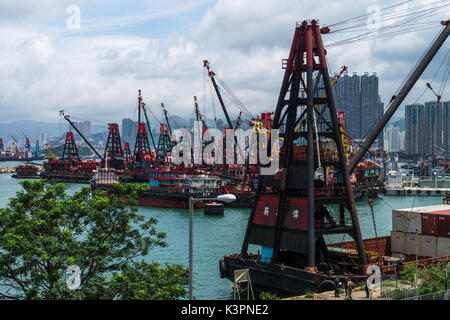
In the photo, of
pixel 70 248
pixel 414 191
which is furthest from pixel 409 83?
pixel 414 191

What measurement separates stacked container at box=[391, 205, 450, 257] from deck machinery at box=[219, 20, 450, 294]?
18.7ft

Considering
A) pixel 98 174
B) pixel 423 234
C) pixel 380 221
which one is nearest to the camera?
pixel 423 234

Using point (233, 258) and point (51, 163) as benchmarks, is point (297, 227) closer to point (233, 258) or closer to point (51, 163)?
point (233, 258)

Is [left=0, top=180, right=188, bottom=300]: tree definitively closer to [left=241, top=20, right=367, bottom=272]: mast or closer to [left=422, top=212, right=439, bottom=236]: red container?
[left=241, top=20, right=367, bottom=272]: mast

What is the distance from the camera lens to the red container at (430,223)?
3603cm

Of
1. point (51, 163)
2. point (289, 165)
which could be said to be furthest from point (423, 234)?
point (51, 163)

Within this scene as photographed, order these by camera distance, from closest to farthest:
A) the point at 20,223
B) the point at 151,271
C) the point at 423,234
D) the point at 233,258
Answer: the point at 20,223 → the point at 151,271 → the point at 233,258 → the point at 423,234

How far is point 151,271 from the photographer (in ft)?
80.2

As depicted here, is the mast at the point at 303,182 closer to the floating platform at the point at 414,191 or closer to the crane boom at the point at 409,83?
the crane boom at the point at 409,83

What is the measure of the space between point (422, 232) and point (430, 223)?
1.00m

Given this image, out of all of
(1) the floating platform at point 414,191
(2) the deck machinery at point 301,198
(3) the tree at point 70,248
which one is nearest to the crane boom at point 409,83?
(2) the deck machinery at point 301,198

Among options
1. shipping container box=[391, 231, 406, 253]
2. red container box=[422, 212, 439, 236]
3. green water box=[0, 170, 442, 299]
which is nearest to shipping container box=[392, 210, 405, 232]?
shipping container box=[391, 231, 406, 253]
